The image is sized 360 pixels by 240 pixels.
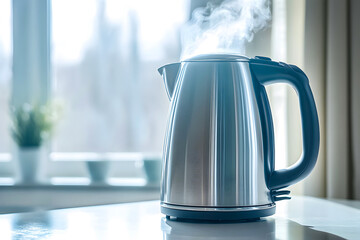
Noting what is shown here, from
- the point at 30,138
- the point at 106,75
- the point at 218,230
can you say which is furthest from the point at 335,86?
the point at 30,138

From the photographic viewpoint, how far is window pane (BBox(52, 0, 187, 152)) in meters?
1.58

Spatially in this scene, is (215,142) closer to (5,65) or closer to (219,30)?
(219,30)

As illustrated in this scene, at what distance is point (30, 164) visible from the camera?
1.47m

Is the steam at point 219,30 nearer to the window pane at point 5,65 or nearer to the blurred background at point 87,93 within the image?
the blurred background at point 87,93

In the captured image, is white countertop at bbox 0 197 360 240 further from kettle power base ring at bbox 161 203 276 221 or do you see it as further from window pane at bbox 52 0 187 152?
window pane at bbox 52 0 187 152

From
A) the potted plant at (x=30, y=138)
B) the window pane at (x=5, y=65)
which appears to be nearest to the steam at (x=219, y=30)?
the potted plant at (x=30, y=138)

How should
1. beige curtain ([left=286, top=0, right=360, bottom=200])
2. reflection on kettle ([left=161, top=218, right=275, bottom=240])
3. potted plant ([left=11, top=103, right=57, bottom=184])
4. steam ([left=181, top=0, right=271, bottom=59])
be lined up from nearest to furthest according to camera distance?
1. reflection on kettle ([left=161, top=218, right=275, bottom=240])
2. steam ([left=181, top=0, right=271, bottom=59])
3. beige curtain ([left=286, top=0, right=360, bottom=200])
4. potted plant ([left=11, top=103, right=57, bottom=184])

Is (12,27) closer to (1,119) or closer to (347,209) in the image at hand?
(1,119)

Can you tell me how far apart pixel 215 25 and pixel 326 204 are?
42 cm

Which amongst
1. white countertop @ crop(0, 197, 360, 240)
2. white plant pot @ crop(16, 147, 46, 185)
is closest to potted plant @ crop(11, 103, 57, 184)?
white plant pot @ crop(16, 147, 46, 185)

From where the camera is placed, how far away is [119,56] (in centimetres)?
160

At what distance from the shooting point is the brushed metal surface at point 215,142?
0.64 m

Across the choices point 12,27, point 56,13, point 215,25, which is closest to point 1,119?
point 12,27

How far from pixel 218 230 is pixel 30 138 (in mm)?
1023
